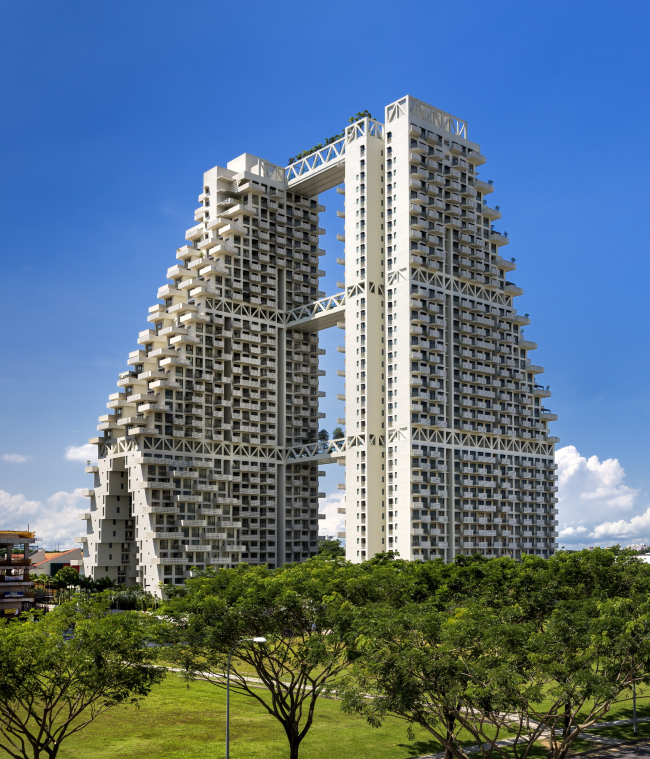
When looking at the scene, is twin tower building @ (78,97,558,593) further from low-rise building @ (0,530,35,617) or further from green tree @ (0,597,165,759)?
green tree @ (0,597,165,759)

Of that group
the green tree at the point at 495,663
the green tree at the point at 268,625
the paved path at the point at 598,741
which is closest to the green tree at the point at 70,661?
the green tree at the point at 268,625

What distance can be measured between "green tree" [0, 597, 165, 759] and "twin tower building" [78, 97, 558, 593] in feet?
282

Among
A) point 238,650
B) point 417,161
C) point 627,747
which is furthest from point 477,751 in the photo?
point 417,161

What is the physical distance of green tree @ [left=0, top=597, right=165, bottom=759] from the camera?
44.1 metres

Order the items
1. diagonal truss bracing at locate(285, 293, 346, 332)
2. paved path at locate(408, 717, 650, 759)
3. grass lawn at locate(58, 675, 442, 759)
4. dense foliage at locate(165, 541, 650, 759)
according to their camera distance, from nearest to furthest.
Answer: dense foliage at locate(165, 541, 650, 759)
grass lawn at locate(58, 675, 442, 759)
paved path at locate(408, 717, 650, 759)
diagonal truss bracing at locate(285, 293, 346, 332)

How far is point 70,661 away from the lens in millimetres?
44906

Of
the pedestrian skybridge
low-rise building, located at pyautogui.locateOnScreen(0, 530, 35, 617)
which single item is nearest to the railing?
the pedestrian skybridge

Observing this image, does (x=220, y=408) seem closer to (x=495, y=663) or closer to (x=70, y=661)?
(x=70, y=661)

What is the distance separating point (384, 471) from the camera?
13850cm

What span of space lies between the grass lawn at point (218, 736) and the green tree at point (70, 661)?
10.7 m

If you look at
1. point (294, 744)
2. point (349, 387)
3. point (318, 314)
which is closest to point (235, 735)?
point (294, 744)

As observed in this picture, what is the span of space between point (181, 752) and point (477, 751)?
70.0 feet

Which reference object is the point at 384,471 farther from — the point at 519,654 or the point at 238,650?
the point at 519,654

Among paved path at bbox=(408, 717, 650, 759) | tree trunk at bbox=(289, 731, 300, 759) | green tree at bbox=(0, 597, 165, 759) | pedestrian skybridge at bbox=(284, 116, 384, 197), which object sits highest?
pedestrian skybridge at bbox=(284, 116, 384, 197)
